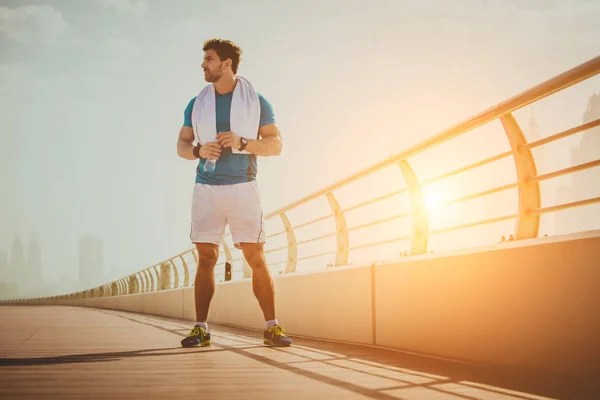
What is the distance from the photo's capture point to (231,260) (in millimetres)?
9500

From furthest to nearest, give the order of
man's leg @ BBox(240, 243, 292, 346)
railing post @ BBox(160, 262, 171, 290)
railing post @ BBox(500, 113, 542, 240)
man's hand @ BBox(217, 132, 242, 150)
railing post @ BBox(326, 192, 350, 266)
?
railing post @ BBox(160, 262, 171, 290), railing post @ BBox(326, 192, 350, 266), man's leg @ BBox(240, 243, 292, 346), man's hand @ BBox(217, 132, 242, 150), railing post @ BBox(500, 113, 542, 240)

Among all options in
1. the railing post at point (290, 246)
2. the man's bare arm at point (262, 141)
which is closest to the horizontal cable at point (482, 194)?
the man's bare arm at point (262, 141)

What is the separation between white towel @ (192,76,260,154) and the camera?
493 cm

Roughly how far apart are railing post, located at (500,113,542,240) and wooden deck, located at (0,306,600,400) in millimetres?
665

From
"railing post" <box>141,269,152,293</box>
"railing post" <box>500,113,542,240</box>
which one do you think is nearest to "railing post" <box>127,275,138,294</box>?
"railing post" <box>141,269,152,293</box>

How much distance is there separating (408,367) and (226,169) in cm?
204

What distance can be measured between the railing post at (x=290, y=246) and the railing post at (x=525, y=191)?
13.0ft

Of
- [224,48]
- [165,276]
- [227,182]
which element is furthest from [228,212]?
[165,276]

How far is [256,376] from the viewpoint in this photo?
10.2 ft

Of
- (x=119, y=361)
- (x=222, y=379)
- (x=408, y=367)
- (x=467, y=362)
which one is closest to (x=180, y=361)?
(x=119, y=361)

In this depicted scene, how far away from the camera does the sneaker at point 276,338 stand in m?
4.87

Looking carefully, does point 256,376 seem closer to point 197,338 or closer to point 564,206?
point 564,206

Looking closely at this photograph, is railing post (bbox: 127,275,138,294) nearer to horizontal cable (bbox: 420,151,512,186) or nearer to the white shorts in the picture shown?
the white shorts

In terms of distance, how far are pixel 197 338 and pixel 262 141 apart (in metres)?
1.42
